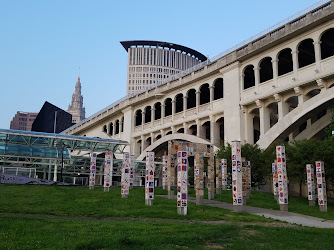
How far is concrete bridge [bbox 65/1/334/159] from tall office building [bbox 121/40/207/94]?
12431 centimetres

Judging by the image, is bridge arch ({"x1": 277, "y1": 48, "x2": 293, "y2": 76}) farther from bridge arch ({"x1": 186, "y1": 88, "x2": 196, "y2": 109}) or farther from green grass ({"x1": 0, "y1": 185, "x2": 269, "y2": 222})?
green grass ({"x1": 0, "y1": 185, "x2": 269, "y2": 222})

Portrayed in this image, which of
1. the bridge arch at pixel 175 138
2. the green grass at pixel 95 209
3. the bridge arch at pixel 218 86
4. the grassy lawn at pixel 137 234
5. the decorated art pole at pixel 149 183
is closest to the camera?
the grassy lawn at pixel 137 234

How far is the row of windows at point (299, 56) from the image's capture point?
42.0 meters

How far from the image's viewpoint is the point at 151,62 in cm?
18800

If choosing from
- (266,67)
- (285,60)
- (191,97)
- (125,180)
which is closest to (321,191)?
(125,180)

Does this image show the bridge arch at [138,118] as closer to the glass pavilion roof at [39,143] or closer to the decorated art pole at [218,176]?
the glass pavilion roof at [39,143]

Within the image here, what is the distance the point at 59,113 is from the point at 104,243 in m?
139

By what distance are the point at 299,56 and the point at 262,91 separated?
8.39 metres

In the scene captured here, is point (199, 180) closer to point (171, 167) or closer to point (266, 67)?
point (171, 167)

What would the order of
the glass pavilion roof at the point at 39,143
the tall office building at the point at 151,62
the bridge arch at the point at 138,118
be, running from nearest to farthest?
the glass pavilion roof at the point at 39,143
the bridge arch at the point at 138,118
the tall office building at the point at 151,62

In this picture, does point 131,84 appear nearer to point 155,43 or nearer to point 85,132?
point 155,43

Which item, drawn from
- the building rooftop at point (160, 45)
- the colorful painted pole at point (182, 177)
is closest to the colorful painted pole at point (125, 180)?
the colorful painted pole at point (182, 177)

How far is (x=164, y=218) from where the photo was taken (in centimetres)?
1831

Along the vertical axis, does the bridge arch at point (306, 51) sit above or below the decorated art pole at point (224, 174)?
Result: above
